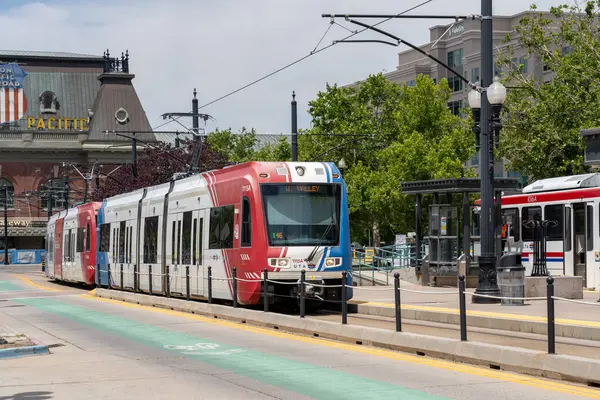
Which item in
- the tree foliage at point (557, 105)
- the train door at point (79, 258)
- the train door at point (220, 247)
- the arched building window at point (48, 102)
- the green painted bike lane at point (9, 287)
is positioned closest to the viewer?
the train door at point (220, 247)

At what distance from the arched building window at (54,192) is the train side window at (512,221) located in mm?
68054

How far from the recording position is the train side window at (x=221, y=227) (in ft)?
83.0

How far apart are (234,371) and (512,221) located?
2285 centimetres

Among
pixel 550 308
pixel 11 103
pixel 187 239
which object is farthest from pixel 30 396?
pixel 187 239

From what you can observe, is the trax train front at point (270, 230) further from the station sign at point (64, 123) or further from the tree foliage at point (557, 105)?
the station sign at point (64, 123)

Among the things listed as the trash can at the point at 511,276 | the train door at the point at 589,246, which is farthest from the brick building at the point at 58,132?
the trash can at the point at 511,276

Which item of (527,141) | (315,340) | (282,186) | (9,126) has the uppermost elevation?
(9,126)

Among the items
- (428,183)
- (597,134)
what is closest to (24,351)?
(597,134)

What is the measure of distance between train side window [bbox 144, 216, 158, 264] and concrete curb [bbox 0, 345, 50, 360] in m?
15.8

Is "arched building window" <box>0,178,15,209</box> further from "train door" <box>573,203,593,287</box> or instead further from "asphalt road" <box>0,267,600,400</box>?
"asphalt road" <box>0,267,600,400</box>

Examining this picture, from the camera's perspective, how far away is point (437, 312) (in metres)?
21.5

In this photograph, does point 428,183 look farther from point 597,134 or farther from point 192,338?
point 192,338

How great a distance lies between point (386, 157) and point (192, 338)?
45546 mm

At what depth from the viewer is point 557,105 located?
4400 cm
